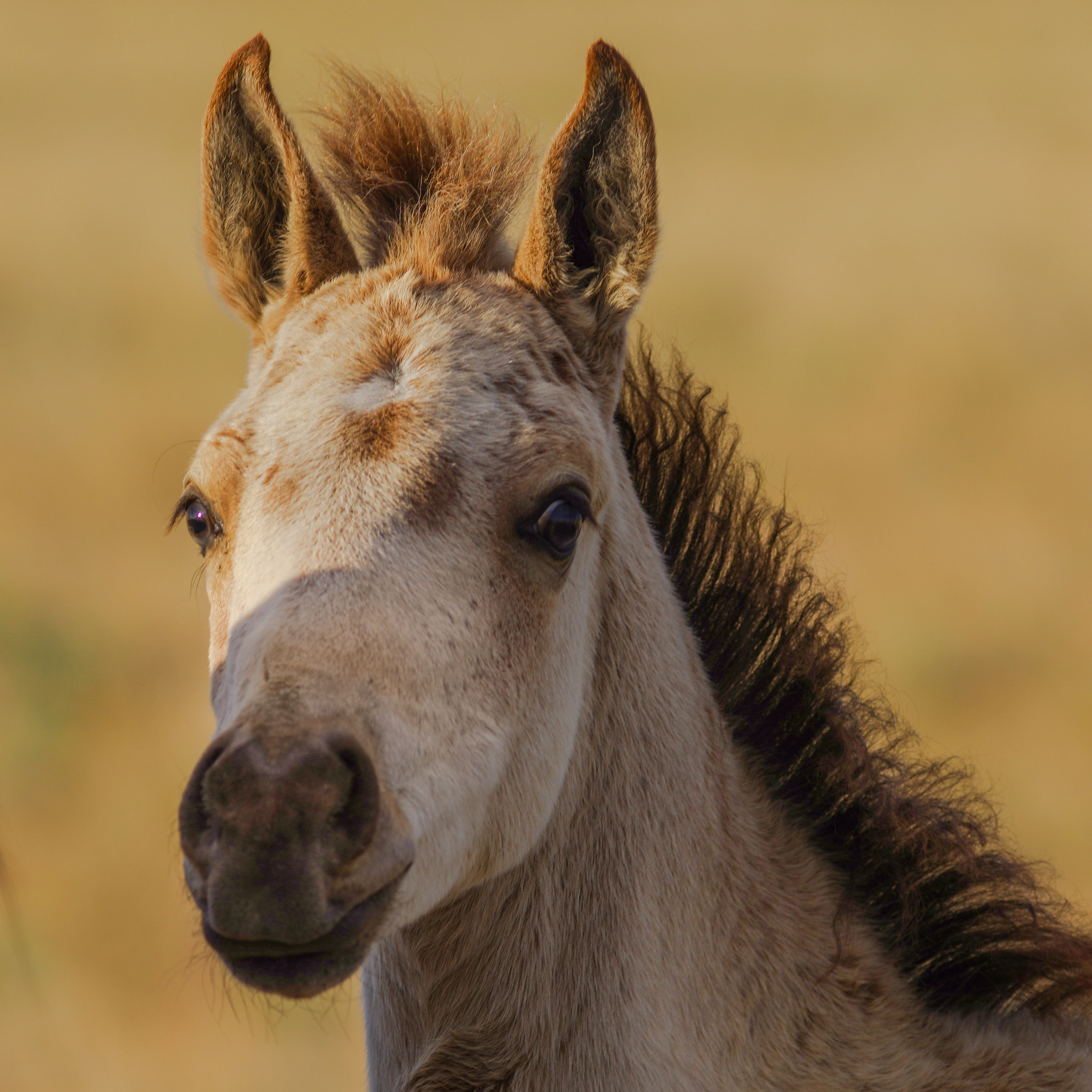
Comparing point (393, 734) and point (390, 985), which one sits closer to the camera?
point (393, 734)

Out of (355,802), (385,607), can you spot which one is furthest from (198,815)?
(385,607)

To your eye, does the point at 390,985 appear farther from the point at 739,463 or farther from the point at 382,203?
the point at 382,203

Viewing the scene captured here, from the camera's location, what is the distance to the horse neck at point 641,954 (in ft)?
9.34

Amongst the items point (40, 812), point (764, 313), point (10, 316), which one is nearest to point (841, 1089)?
point (40, 812)

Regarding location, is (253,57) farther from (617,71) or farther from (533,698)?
(533,698)

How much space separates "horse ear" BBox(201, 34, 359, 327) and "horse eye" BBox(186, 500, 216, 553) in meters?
0.70

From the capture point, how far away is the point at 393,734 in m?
2.42

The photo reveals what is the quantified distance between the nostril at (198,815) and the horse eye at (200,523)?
871 millimetres

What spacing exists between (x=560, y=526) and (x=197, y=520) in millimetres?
924

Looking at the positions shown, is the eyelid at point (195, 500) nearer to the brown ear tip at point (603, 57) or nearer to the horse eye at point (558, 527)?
the horse eye at point (558, 527)

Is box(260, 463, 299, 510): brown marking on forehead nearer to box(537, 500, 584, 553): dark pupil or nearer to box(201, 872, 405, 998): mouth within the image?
box(537, 500, 584, 553): dark pupil

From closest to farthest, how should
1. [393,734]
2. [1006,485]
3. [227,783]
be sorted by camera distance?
1. [227,783]
2. [393,734]
3. [1006,485]

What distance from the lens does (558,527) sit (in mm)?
2832

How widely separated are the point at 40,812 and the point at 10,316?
10.9 meters
